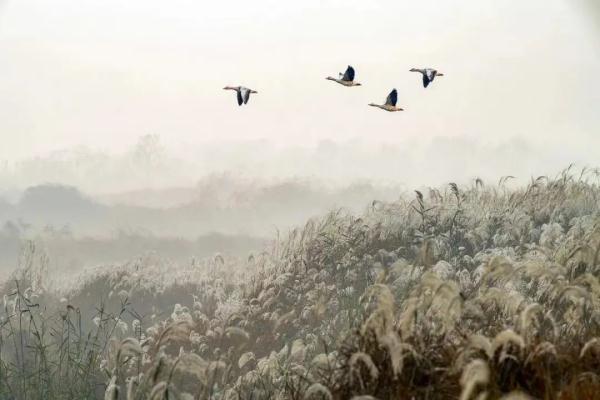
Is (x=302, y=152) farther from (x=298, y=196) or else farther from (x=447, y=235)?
(x=447, y=235)

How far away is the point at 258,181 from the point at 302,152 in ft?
1.17

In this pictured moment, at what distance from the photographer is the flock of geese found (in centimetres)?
496

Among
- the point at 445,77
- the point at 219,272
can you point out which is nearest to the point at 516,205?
the point at 445,77

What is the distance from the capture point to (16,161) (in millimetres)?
5633

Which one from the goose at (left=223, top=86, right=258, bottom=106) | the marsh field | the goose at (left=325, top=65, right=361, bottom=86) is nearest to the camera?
the marsh field

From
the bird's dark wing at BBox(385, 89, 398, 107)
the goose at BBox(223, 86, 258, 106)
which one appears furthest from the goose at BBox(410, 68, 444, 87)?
the goose at BBox(223, 86, 258, 106)

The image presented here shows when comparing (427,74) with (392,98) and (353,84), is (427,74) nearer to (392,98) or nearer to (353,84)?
(392,98)

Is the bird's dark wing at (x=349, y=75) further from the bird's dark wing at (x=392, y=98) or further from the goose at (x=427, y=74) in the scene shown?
the goose at (x=427, y=74)

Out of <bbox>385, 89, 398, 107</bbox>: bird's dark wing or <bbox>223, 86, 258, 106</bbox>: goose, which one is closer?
<bbox>385, 89, 398, 107</bbox>: bird's dark wing

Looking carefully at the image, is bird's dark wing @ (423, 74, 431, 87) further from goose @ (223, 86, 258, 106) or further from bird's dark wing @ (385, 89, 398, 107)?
goose @ (223, 86, 258, 106)

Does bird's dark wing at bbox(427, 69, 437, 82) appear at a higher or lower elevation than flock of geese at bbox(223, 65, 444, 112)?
higher

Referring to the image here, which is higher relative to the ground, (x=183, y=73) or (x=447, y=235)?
(x=183, y=73)

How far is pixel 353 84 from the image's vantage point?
193 inches

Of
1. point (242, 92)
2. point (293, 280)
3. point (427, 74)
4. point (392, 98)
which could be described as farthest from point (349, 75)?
point (293, 280)
